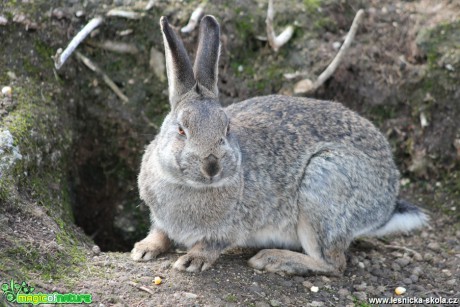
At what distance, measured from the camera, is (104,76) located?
7.33 m

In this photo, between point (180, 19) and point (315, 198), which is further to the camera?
point (180, 19)

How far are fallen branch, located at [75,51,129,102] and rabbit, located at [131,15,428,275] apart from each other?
6.07 ft

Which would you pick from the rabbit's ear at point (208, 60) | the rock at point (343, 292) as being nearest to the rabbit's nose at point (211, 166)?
the rabbit's ear at point (208, 60)

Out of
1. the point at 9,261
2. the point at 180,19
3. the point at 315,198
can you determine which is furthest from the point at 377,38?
the point at 9,261

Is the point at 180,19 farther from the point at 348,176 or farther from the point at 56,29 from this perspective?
the point at 348,176

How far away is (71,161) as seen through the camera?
7.04 meters

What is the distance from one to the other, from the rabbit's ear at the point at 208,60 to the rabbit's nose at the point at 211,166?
2.49 feet

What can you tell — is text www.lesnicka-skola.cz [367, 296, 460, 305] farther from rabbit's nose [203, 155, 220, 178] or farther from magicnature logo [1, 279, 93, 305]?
magicnature logo [1, 279, 93, 305]

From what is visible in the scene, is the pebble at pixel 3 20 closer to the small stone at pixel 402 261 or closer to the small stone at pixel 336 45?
the small stone at pixel 336 45

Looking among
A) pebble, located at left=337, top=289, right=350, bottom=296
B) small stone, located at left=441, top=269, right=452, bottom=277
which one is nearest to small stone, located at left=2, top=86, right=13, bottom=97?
pebble, located at left=337, top=289, right=350, bottom=296

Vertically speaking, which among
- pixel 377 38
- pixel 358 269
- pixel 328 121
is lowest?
pixel 358 269

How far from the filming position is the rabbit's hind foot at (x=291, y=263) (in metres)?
5.54

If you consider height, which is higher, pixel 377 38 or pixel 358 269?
pixel 377 38

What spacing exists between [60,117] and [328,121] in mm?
2853
